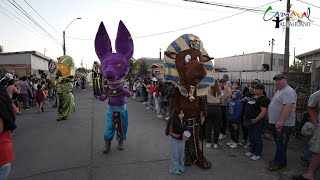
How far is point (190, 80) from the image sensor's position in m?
4.04

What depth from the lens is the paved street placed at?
Answer: 4125mm

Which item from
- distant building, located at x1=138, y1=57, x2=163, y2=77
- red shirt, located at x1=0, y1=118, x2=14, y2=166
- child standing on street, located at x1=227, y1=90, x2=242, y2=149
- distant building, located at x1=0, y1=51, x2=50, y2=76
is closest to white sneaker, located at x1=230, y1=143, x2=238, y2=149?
child standing on street, located at x1=227, y1=90, x2=242, y2=149

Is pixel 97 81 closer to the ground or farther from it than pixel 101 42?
closer to the ground

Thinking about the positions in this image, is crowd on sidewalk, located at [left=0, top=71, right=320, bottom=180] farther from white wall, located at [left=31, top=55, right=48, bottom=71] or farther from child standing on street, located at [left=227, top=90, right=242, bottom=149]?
white wall, located at [left=31, top=55, right=48, bottom=71]

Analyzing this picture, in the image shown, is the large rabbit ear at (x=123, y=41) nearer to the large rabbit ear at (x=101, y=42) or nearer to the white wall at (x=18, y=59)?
the large rabbit ear at (x=101, y=42)

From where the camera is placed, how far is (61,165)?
14.9 feet

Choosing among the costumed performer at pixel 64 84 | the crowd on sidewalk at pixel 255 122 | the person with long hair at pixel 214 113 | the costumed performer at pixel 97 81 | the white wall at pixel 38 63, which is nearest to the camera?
the crowd on sidewalk at pixel 255 122

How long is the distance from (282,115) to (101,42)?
3806mm

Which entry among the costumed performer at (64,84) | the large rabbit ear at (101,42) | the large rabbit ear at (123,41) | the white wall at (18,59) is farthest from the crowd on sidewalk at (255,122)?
the white wall at (18,59)

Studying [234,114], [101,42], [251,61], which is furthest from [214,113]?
[251,61]

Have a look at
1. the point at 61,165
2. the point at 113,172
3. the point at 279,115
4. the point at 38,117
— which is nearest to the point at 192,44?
the point at 279,115

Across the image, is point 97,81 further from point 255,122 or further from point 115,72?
point 255,122

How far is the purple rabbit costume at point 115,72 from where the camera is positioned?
16.9ft

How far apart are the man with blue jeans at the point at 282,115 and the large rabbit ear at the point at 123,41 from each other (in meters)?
3.02
